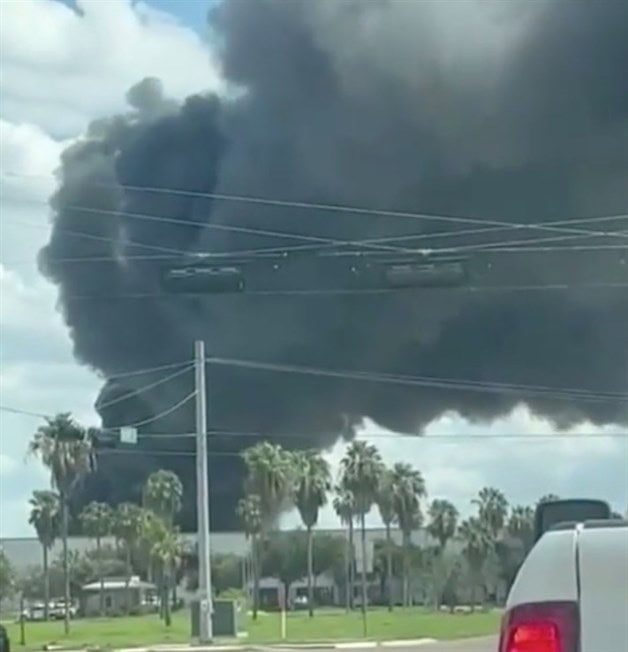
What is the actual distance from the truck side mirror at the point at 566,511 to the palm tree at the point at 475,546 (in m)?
104

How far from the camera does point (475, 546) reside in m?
114

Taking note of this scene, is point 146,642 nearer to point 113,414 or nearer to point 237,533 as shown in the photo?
point 113,414

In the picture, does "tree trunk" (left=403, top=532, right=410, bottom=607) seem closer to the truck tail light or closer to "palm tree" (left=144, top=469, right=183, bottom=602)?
"palm tree" (left=144, top=469, right=183, bottom=602)

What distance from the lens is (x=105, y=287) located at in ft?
283

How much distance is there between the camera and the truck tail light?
3.46 m

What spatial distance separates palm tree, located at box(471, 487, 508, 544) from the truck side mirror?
110m

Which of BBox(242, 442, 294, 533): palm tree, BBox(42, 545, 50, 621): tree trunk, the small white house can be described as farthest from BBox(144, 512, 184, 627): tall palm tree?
the small white house

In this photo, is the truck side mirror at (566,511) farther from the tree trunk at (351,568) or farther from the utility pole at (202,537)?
the tree trunk at (351,568)

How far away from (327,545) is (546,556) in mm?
130394

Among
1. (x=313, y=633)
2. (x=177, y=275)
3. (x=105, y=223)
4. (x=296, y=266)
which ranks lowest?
(x=313, y=633)

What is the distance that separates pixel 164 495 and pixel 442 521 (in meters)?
19.9

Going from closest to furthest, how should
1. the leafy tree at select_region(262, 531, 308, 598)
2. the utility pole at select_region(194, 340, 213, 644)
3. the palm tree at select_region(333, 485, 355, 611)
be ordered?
the utility pole at select_region(194, 340, 213, 644) < the palm tree at select_region(333, 485, 355, 611) < the leafy tree at select_region(262, 531, 308, 598)

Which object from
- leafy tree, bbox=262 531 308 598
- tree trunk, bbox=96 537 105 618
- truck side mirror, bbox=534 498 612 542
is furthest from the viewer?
tree trunk, bbox=96 537 105 618

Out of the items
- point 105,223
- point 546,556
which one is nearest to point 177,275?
point 546,556
